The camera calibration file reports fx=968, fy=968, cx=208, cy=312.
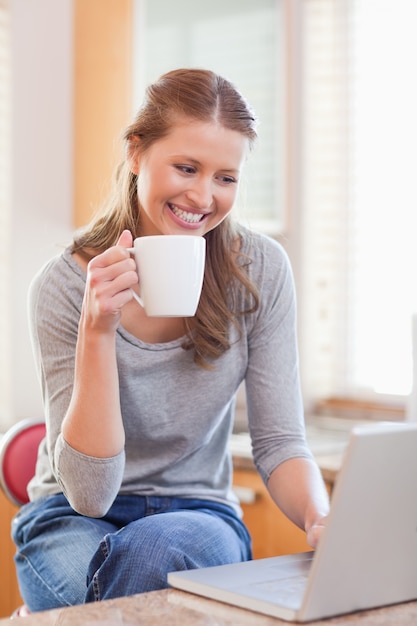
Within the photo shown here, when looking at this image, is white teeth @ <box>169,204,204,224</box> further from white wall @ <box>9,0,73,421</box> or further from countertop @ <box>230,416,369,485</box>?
white wall @ <box>9,0,73,421</box>

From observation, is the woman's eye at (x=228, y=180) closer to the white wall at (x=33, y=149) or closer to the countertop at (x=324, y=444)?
the countertop at (x=324, y=444)

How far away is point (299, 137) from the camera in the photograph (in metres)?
3.09

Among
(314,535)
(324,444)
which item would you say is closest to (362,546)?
(314,535)

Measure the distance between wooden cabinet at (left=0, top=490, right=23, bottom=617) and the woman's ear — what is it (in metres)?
1.17

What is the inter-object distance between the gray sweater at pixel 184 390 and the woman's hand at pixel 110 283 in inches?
9.3

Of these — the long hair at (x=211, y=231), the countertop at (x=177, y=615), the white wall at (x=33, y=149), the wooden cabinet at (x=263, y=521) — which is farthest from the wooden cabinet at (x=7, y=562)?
the countertop at (x=177, y=615)

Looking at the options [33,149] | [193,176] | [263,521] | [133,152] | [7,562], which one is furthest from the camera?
[33,149]

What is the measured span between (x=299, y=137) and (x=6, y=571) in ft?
5.23

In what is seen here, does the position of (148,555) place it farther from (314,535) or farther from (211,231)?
(211,231)

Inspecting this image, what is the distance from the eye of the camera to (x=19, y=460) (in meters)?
1.73

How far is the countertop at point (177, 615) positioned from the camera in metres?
0.91

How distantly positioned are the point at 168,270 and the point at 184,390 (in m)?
0.44

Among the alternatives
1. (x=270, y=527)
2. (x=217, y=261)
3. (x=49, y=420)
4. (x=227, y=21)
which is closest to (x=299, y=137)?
(x=227, y=21)

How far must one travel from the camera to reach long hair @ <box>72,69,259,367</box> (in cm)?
→ 147
